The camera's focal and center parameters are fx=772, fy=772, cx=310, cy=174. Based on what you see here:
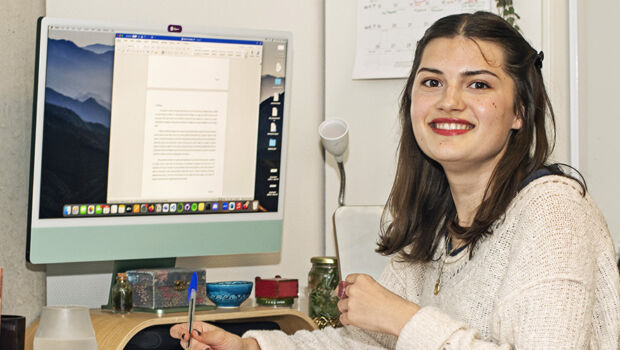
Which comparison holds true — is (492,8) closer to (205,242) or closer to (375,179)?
(375,179)

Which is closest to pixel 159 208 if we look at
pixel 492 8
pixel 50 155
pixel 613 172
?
pixel 50 155

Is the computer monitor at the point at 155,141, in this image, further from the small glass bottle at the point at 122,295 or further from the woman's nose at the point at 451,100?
the woman's nose at the point at 451,100

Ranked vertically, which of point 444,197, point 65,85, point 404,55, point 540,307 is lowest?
point 540,307

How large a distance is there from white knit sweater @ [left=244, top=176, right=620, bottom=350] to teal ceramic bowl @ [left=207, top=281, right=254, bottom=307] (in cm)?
38

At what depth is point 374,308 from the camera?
1259mm

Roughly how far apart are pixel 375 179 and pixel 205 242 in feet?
1.96

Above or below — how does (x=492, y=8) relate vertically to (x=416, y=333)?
above

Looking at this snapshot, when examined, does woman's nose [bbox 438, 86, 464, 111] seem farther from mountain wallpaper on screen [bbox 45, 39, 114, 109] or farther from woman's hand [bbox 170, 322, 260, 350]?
mountain wallpaper on screen [bbox 45, 39, 114, 109]

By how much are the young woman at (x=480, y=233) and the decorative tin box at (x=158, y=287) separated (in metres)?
0.37

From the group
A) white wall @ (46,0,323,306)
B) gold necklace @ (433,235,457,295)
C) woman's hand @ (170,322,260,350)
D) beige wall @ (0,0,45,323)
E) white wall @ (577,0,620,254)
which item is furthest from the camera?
white wall @ (577,0,620,254)

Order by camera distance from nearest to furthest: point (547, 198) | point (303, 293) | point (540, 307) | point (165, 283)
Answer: point (540, 307)
point (547, 198)
point (165, 283)
point (303, 293)

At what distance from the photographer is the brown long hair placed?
4.53 feet

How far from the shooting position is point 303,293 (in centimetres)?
217

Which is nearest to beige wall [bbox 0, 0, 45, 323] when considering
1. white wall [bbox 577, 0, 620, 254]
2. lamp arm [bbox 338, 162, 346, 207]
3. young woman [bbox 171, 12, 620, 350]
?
young woman [bbox 171, 12, 620, 350]
